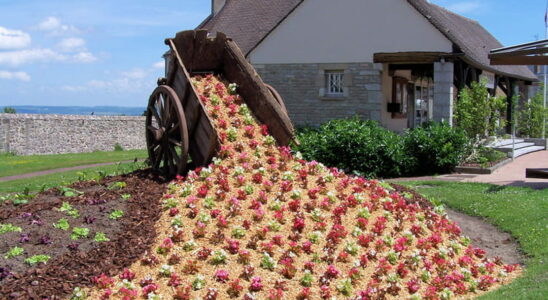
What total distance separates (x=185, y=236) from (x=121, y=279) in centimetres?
91

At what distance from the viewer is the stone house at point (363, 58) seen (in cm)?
1952

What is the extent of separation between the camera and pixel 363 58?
20.5 metres

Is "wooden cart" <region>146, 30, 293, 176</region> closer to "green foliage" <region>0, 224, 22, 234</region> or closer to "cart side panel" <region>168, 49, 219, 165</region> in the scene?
"cart side panel" <region>168, 49, 219, 165</region>

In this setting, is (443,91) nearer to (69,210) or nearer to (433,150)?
(433,150)

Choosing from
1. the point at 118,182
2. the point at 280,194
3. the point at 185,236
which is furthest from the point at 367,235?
the point at 118,182

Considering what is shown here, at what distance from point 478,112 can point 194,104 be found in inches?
421

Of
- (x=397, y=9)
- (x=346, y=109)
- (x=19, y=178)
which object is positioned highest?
(x=397, y=9)

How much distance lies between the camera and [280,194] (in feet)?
24.8

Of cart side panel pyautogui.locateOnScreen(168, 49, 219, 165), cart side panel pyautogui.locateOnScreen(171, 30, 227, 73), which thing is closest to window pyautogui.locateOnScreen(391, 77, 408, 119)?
cart side panel pyautogui.locateOnScreen(171, 30, 227, 73)

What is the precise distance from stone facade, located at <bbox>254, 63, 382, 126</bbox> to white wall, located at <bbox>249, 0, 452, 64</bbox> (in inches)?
10.4

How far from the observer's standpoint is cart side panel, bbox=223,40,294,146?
911 centimetres

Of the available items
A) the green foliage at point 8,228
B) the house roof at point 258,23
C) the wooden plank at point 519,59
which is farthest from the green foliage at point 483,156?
the green foliage at point 8,228

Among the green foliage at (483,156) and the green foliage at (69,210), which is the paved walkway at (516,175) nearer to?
the green foliage at (483,156)

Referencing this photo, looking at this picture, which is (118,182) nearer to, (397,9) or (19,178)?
(19,178)
